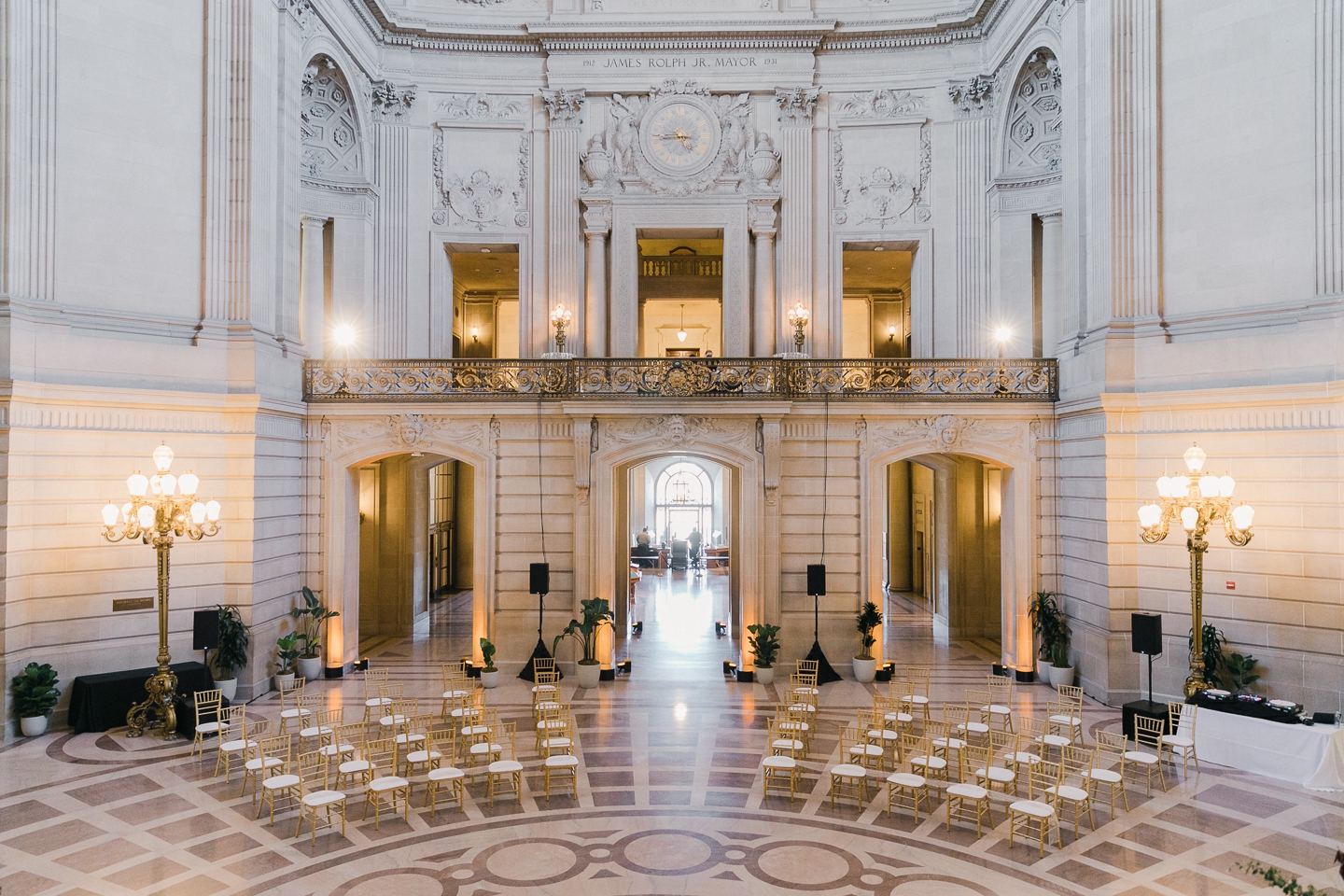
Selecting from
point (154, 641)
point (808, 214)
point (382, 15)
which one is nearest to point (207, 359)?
point (154, 641)

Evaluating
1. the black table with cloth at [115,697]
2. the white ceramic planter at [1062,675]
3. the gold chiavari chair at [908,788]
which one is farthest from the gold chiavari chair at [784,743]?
the black table with cloth at [115,697]

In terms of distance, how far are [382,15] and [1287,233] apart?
16987 millimetres

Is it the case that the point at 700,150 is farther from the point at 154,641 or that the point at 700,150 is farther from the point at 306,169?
the point at 154,641

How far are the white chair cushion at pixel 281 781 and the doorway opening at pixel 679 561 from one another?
26.6 feet

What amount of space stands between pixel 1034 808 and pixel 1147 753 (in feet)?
9.11

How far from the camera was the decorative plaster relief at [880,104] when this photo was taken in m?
17.6

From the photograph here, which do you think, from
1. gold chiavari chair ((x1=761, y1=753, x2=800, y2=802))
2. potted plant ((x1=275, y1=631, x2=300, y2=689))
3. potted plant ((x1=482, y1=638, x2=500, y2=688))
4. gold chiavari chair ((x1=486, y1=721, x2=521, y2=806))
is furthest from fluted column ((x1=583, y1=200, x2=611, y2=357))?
gold chiavari chair ((x1=761, y1=753, x2=800, y2=802))

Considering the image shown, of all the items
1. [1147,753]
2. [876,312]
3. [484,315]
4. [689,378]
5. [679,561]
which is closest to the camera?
[1147,753]

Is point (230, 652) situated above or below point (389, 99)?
below

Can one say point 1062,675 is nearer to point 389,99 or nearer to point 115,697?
point 115,697

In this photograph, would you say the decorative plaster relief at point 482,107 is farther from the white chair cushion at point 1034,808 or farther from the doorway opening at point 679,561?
the white chair cushion at point 1034,808

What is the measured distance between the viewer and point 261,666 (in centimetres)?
1341

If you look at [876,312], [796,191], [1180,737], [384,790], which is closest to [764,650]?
[1180,737]

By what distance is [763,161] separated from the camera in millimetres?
17297
